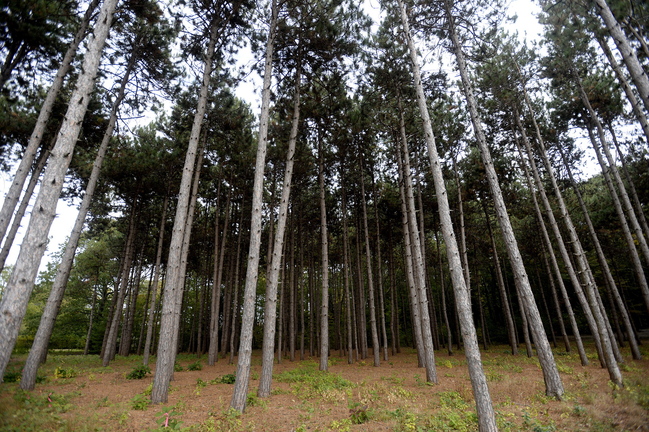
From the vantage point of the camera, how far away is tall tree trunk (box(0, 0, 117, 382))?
4.61m

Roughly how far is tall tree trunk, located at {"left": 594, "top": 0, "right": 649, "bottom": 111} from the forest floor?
6577 millimetres

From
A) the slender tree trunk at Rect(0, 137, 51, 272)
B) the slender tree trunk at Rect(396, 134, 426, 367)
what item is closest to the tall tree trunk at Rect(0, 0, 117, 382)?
the slender tree trunk at Rect(0, 137, 51, 272)

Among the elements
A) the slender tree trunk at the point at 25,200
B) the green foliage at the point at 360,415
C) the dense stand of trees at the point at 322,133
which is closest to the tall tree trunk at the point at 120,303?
the dense stand of trees at the point at 322,133

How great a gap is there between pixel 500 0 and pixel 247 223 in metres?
17.0

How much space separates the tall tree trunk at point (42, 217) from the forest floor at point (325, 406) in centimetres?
163

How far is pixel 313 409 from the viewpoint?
7.13 m

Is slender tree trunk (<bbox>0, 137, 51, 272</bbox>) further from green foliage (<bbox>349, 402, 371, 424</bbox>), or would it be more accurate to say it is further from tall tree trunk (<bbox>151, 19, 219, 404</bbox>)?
green foliage (<bbox>349, 402, 371, 424</bbox>)

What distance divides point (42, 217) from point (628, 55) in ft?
39.5

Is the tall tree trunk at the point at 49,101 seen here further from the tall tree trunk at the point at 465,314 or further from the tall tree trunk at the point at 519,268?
the tall tree trunk at the point at 519,268

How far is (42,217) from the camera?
5.21 m

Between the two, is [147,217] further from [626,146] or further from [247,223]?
[626,146]

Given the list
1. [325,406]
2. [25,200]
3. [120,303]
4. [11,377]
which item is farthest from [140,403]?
[25,200]

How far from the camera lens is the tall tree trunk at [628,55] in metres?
6.02

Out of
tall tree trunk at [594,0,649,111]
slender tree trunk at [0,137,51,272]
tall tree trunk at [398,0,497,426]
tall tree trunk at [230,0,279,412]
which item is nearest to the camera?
tall tree trunk at [398,0,497,426]
